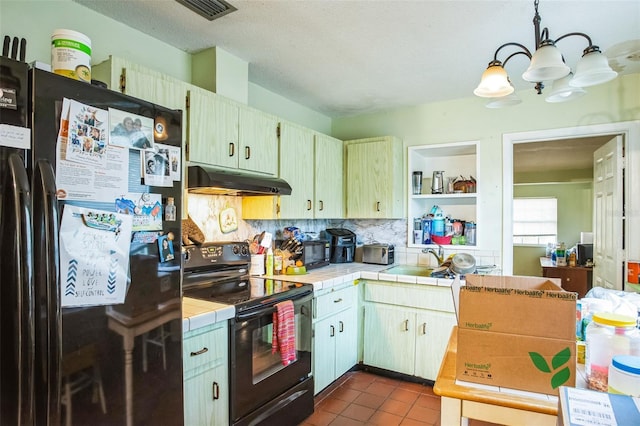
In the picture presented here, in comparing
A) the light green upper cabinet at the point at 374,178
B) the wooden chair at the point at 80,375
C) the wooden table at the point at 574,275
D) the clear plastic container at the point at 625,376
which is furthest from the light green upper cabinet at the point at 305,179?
the wooden table at the point at 574,275

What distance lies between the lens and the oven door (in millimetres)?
1911

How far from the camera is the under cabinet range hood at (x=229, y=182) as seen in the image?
6.88 feet

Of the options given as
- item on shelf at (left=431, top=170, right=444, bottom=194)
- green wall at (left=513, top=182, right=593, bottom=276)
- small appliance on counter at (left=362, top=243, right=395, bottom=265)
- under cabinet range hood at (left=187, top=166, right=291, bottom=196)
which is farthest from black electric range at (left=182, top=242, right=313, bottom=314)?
green wall at (left=513, top=182, right=593, bottom=276)

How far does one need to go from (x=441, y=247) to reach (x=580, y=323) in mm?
2110

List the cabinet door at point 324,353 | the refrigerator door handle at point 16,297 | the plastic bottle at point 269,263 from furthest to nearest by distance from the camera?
1. the plastic bottle at point 269,263
2. the cabinet door at point 324,353
3. the refrigerator door handle at point 16,297

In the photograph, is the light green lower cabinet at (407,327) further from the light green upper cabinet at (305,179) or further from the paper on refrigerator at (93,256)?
the paper on refrigerator at (93,256)

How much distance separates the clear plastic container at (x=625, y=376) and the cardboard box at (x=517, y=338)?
15 centimetres

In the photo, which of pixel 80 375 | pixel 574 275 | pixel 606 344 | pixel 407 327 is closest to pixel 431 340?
pixel 407 327

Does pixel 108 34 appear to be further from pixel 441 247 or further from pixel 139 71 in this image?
pixel 441 247

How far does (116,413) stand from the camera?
1.23 m

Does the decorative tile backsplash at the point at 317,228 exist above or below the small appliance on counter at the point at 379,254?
above

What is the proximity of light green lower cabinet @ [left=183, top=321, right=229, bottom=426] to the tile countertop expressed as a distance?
2.2 inches

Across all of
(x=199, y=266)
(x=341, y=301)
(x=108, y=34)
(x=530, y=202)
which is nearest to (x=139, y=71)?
(x=108, y=34)

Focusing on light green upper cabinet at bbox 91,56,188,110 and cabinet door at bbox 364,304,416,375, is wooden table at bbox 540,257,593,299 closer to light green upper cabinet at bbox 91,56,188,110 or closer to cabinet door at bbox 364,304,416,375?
cabinet door at bbox 364,304,416,375
